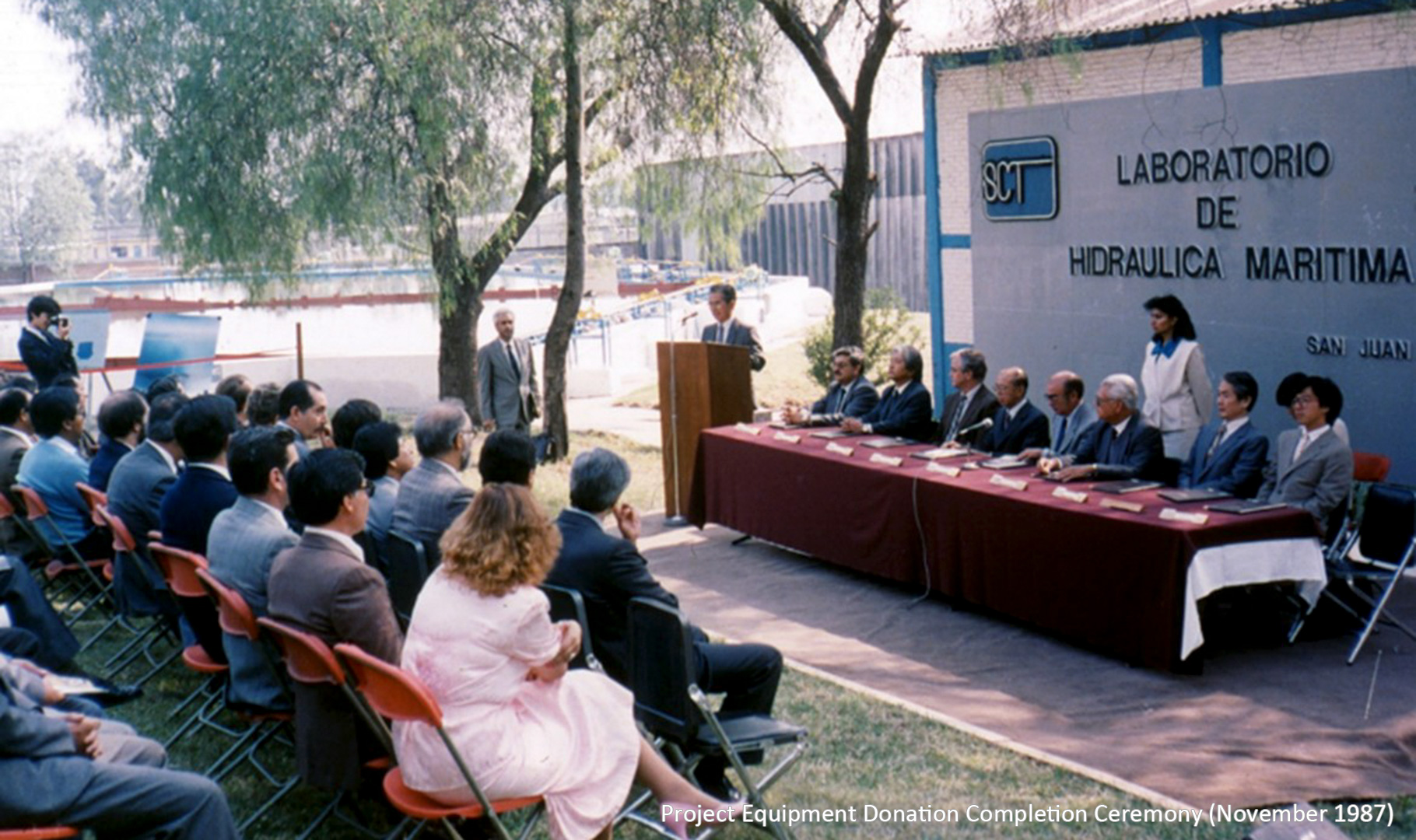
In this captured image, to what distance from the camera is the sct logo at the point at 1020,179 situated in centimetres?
1180

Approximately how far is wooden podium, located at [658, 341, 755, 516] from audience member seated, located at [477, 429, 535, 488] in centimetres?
450

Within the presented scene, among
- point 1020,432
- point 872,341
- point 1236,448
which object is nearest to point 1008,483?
point 1020,432

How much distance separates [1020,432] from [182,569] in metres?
4.82

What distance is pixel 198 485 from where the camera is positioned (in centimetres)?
580

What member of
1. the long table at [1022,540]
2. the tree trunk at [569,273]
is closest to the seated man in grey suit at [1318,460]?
the long table at [1022,540]

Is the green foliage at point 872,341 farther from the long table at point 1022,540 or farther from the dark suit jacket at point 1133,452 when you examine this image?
the dark suit jacket at point 1133,452

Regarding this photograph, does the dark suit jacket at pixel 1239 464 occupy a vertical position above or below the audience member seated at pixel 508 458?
below

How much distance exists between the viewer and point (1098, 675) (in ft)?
21.7

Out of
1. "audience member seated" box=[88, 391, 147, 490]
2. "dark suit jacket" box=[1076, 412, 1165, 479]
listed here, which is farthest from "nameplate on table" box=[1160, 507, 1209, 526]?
"audience member seated" box=[88, 391, 147, 490]

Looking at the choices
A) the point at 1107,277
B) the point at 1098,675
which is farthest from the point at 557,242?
the point at 1098,675

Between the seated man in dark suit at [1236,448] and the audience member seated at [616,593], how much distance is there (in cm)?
335

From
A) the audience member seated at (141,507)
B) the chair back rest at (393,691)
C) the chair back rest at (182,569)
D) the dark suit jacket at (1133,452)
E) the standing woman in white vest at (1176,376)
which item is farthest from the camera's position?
the standing woman in white vest at (1176,376)

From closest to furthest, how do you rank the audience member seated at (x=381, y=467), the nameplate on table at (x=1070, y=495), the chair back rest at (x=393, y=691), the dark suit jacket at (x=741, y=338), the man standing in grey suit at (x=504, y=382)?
the chair back rest at (x=393, y=691) < the audience member seated at (x=381, y=467) < the nameplate on table at (x=1070, y=495) < the dark suit jacket at (x=741, y=338) < the man standing in grey suit at (x=504, y=382)

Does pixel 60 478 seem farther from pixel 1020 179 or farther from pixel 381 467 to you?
pixel 1020 179
